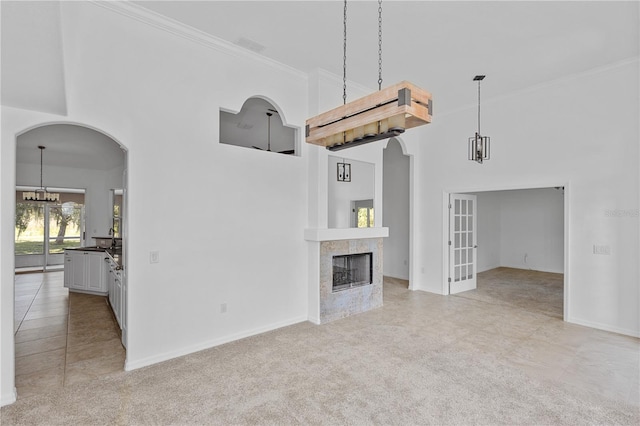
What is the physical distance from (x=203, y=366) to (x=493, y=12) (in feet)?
14.8

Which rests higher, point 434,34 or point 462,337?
point 434,34

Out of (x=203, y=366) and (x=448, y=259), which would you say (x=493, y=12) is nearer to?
(x=448, y=259)

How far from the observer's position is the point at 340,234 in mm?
4586

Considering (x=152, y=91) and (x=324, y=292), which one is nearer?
(x=152, y=91)

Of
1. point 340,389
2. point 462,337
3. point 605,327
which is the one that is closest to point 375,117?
point 340,389

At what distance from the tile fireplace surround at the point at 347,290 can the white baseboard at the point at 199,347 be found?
489mm

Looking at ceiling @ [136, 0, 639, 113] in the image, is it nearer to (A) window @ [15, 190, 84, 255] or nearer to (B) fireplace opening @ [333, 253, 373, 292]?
(B) fireplace opening @ [333, 253, 373, 292]

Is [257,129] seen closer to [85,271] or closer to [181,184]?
[181,184]

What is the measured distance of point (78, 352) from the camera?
348 centimetres

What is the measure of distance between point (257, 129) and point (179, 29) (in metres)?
2.56

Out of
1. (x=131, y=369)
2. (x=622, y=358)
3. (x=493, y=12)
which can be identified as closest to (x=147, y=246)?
(x=131, y=369)

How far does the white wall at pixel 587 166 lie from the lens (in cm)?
407

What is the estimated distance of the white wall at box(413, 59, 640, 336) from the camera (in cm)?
407

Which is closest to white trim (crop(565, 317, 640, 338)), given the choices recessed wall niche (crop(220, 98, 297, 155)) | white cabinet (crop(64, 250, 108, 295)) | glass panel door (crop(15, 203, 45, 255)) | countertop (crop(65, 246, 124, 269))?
recessed wall niche (crop(220, 98, 297, 155))
